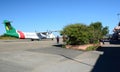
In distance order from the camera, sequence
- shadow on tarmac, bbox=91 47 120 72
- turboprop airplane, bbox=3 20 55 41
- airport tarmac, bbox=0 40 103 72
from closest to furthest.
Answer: airport tarmac, bbox=0 40 103 72 → shadow on tarmac, bbox=91 47 120 72 → turboprop airplane, bbox=3 20 55 41

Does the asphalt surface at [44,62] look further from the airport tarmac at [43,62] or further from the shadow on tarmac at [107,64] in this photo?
the shadow on tarmac at [107,64]

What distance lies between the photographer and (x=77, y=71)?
14.6 m

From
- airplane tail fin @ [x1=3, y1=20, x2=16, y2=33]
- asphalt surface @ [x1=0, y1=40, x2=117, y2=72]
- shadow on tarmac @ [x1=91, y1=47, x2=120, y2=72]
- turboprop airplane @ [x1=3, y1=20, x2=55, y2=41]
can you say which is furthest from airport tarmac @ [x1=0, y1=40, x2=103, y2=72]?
airplane tail fin @ [x1=3, y1=20, x2=16, y2=33]

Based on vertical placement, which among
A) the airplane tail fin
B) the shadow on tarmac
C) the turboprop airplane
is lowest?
the shadow on tarmac

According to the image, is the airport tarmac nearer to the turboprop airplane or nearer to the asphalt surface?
the asphalt surface

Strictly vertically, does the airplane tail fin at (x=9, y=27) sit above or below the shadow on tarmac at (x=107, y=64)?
above

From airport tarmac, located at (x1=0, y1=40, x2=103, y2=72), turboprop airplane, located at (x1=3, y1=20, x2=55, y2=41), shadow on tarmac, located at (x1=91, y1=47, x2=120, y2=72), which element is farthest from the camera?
turboprop airplane, located at (x1=3, y1=20, x2=55, y2=41)

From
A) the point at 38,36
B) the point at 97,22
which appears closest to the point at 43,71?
the point at 97,22

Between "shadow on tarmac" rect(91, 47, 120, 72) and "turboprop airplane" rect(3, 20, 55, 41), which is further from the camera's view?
"turboprop airplane" rect(3, 20, 55, 41)

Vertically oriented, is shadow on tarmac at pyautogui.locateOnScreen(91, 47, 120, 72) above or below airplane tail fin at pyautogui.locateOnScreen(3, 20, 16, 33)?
below

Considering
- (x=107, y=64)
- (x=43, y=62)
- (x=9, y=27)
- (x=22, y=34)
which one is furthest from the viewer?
(x=22, y=34)

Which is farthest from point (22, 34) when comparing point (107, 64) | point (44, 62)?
point (107, 64)

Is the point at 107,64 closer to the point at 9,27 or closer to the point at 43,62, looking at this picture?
the point at 43,62

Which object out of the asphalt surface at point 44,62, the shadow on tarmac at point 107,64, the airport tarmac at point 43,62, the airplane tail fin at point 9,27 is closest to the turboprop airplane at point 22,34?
the airplane tail fin at point 9,27
